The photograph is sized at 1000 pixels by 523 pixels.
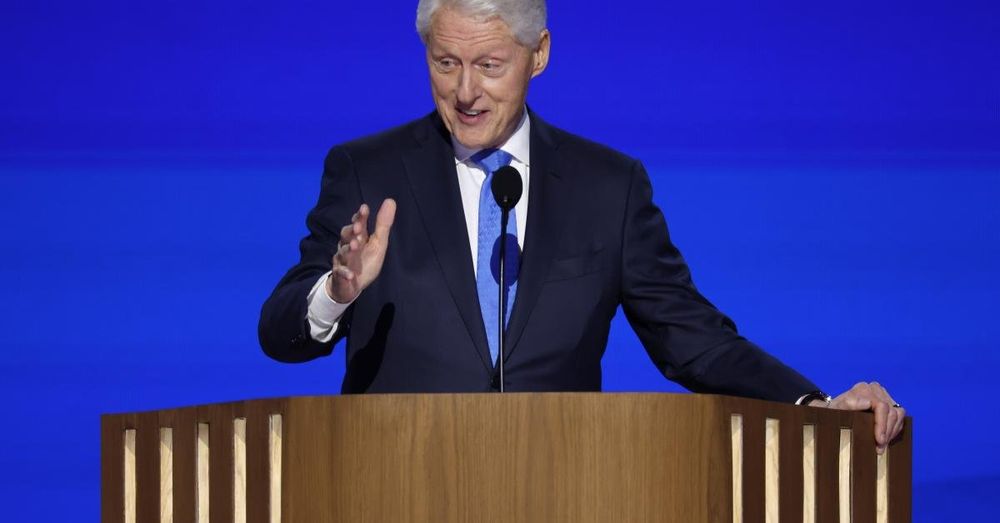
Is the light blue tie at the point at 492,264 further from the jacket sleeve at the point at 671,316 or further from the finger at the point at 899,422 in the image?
the finger at the point at 899,422

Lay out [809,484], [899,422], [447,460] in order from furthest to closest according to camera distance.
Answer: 1. [899,422]
2. [809,484]
3. [447,460]

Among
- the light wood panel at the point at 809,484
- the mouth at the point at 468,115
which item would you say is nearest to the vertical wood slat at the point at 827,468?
the light wood panel at the point at 809,484

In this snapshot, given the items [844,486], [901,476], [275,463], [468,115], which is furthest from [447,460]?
[468,115]

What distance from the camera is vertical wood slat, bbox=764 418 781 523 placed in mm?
2016

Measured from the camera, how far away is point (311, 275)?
2457 mm

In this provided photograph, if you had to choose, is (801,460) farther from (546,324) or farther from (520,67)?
(520,67)

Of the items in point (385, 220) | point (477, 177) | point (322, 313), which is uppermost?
point (477, 177)

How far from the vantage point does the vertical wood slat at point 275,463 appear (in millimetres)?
1940

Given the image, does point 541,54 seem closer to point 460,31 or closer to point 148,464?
point 460,31

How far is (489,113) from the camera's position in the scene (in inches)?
99.8

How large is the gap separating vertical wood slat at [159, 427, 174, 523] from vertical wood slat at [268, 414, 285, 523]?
127 mm

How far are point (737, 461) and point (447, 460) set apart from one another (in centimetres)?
34

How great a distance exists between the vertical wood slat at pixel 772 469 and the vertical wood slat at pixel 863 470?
0.56 ft

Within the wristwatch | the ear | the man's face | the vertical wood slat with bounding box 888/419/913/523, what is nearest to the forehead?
the man's face
